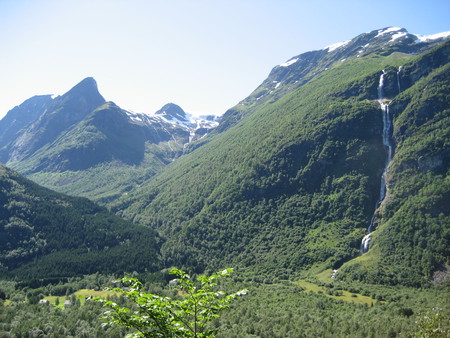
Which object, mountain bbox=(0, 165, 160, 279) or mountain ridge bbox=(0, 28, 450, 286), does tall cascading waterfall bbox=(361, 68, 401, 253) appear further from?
mountain bbox=(0, 165, 160, 279)

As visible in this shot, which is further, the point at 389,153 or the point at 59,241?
the point at 389,153

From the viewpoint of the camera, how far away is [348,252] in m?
133

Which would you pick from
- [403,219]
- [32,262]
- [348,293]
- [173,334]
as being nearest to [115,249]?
[32,262]

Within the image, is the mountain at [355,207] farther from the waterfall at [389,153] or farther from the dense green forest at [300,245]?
the waterfall at [389,153]

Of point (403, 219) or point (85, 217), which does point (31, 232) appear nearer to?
point (85, 217)

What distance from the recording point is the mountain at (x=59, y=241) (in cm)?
14250

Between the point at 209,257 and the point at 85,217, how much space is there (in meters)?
94.7

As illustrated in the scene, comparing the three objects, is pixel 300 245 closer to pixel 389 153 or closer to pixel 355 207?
pixel 355 207

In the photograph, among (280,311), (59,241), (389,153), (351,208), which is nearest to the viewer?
(280,311)

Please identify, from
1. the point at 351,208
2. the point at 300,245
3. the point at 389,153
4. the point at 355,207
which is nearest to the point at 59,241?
the point at 300,245

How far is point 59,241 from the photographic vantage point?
167125 mm

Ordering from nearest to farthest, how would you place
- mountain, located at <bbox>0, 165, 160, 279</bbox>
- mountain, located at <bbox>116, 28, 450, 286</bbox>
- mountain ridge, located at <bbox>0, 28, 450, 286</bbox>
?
1. mountain, located at <bbox>116, 28, 450, 286</bbox>
2. mountain ridge, located at <bbox>0, 28, 450, 286</bbox>
3. mountain, located at <bbox>0, 165, 160, 279</bbox>

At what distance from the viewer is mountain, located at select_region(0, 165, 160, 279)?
142500 mm

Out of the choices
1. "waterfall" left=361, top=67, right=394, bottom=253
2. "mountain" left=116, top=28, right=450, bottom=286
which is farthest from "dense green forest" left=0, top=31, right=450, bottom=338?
"waterfall" left=361, top=67, right=394, bottom=253
